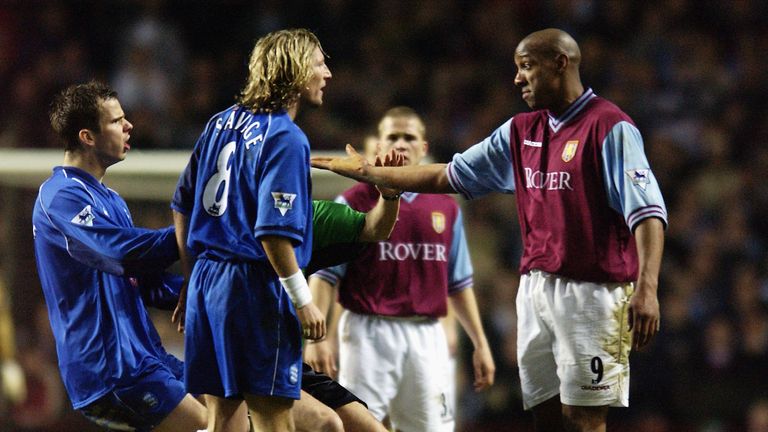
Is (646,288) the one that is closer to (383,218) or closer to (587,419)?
(587,419)

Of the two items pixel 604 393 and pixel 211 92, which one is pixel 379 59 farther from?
pixel 604 393

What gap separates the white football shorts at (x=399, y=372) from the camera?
6324mm

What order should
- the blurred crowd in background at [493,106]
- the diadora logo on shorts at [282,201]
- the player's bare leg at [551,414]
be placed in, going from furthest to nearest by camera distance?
the blurred crowd in background at [493,106] → the player's bare leg at [551,414] → the diadora logo on shorts at [282,201]

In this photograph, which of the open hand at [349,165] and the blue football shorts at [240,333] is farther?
the open hand at [349,165]

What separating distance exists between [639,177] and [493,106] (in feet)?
22.0

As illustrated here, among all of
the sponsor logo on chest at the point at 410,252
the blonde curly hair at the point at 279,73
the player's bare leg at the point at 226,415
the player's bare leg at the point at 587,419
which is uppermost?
the blonde curly hair at the point at 279,73

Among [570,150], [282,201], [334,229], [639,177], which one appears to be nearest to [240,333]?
[282,201]

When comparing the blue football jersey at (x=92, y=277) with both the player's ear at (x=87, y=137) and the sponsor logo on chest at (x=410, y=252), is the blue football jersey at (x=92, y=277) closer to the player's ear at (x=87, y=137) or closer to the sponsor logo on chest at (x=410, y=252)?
the player's ear at (x=87, y=137)

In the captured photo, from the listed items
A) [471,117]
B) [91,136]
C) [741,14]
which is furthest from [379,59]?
[91,136]

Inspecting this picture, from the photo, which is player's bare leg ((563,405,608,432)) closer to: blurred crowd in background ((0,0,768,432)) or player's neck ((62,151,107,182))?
player's neck ((62,151,107,182))

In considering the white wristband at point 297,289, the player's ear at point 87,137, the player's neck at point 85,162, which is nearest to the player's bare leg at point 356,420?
the white wristband at point 297,289

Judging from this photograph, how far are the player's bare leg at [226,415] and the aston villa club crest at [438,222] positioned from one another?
2.26 metres

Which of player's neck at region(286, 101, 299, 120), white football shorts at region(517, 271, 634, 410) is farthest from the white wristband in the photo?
white football shorts at region(517, 271, 634, 410)

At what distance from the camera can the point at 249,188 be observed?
4.36 metres
